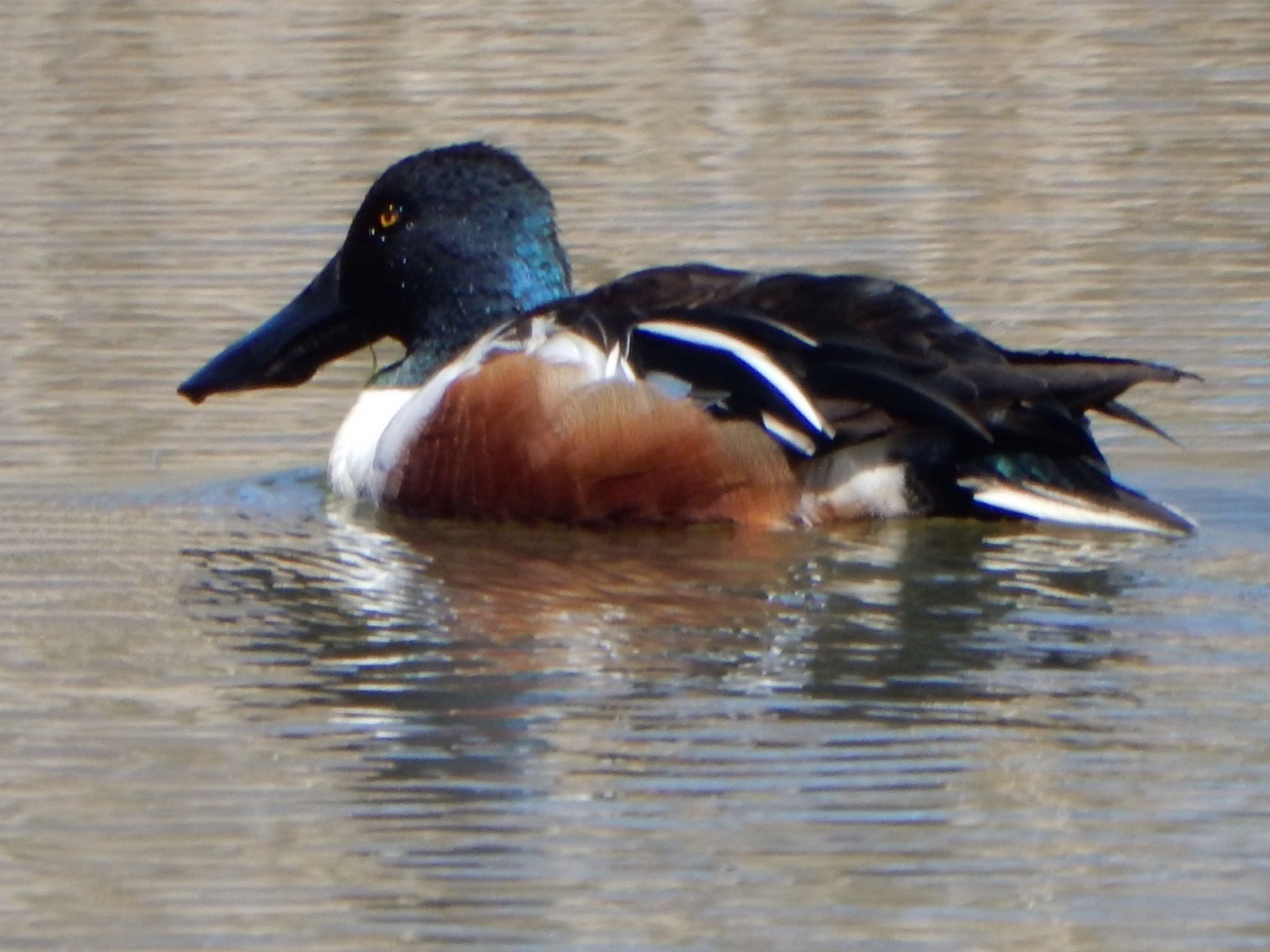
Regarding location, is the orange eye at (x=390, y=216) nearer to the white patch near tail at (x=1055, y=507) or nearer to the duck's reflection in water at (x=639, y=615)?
the duck's reflection in water at (x=639, y=615)

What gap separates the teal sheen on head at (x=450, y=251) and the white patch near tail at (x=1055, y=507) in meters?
1.53

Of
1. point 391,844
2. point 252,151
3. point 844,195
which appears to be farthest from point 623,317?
point 252,151

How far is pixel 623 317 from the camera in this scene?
→ 683cm

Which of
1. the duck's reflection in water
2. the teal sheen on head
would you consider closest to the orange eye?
the teal sheen on head

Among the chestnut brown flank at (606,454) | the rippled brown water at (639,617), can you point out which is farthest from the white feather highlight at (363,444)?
the chestnut brown flank at (606,454)

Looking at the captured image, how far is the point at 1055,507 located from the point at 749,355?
784mm

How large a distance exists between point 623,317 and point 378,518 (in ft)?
2.81

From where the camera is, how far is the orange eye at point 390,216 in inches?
304

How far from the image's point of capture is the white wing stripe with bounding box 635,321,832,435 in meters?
6.59

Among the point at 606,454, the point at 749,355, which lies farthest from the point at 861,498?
the point at 606,454

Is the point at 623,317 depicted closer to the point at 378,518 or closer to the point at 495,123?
the point at 378,518

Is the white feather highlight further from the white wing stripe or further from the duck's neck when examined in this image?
the white wing stripe

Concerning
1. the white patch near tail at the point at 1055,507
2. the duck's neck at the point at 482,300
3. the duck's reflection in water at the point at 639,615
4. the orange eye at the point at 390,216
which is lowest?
the duck's reflection in water at the point at 639,615

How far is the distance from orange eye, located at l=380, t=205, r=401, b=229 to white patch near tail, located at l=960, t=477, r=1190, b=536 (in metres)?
1.87
